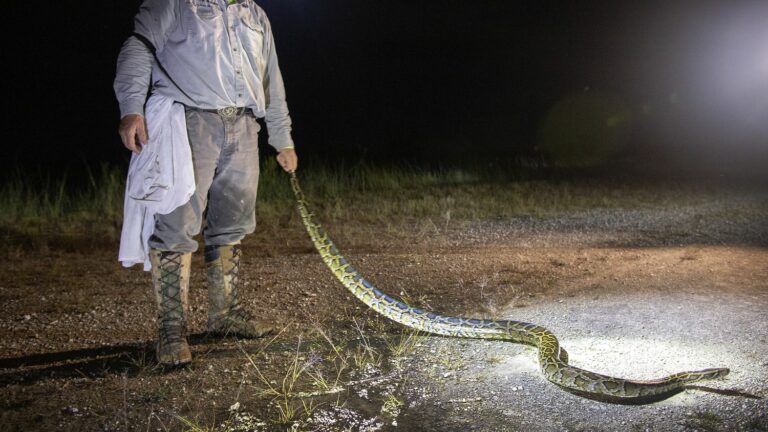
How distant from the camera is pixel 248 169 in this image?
4656 millimetres

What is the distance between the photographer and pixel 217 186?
15.1 feet

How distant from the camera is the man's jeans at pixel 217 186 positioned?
430 centimetres

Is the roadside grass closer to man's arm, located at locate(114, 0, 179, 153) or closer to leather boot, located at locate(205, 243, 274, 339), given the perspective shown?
leather boot, located at locate(205, 243, 274, 339)

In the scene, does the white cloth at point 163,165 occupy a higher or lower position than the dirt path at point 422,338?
higher

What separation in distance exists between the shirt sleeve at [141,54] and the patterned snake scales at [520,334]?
63.9 inches

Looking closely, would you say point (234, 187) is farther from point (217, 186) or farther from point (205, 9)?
point (205, 9)

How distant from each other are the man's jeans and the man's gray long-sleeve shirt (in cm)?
15

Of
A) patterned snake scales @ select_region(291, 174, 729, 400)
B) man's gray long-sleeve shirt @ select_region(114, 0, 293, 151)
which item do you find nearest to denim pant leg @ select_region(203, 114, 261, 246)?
man's gray long-sleeve shirt @ select_region(114, 0, 293, 151)

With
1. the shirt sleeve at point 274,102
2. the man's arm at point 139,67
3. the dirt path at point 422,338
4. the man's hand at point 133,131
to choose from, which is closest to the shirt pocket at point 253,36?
the shirt sleeve at point 274,102

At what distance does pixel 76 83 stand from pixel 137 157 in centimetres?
3235

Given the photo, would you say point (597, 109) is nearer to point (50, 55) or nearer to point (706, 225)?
point (706, 225)

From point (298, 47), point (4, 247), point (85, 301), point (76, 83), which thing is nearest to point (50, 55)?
point (76, 83)

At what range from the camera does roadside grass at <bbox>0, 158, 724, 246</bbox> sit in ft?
31.3

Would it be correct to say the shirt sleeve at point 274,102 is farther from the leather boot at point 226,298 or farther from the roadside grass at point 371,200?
the roadside grass at point 371,200
